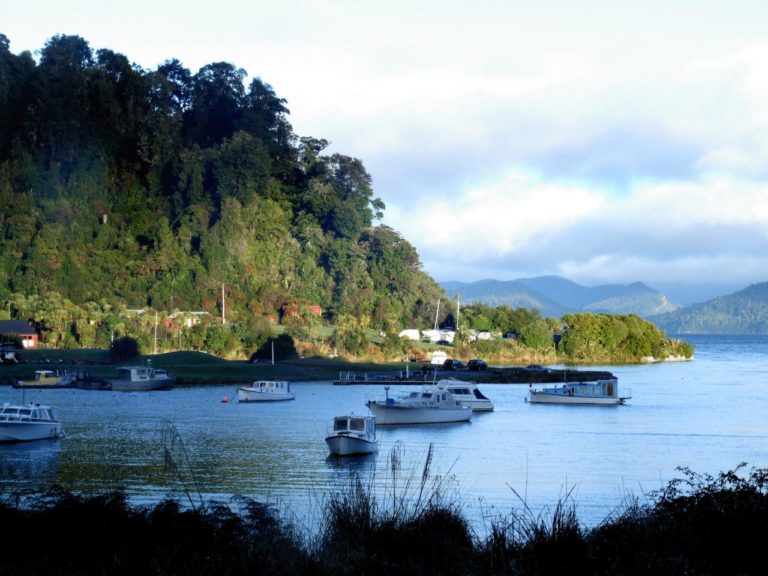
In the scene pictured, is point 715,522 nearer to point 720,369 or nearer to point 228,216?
point 228,216

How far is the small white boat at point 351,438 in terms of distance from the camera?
37.7m

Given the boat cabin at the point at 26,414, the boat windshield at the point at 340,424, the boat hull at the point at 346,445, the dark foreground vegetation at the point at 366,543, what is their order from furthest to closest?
the boat cabin at the point at 26,414
the boat windshield at the point at 340,424
the boat hull at the point at 346,445
the dark foreground vegetation at the point at 366,543

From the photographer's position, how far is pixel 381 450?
135 feet

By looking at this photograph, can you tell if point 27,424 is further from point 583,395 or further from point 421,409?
point 583,395

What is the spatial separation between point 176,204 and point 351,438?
305ft

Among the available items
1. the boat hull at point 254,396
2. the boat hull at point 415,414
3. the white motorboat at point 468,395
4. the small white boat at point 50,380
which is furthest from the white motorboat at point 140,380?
the boat hull at point 415,414

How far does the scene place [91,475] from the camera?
3244cm

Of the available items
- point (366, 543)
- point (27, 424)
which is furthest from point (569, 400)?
point (366, 543)

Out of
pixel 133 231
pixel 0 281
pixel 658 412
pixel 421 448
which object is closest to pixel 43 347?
pixel 0 281

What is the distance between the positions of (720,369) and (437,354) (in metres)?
38.4

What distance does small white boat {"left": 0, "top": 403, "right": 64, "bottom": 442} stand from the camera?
136ft

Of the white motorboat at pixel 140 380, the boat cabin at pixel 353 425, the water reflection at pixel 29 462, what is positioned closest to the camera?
the water reflection at pixel 29 462

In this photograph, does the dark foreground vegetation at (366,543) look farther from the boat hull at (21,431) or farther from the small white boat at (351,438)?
the boat hull at (21,431)

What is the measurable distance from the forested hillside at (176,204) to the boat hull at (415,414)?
57786mm
